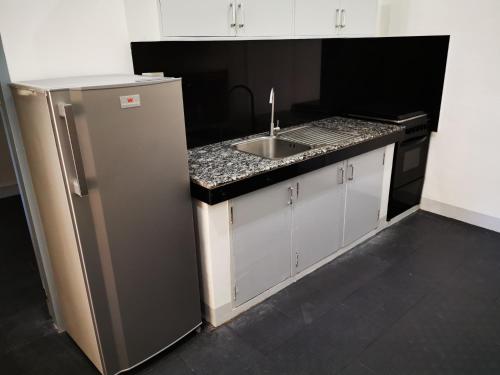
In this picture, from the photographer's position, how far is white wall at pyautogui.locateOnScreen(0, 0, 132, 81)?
5.69 feet

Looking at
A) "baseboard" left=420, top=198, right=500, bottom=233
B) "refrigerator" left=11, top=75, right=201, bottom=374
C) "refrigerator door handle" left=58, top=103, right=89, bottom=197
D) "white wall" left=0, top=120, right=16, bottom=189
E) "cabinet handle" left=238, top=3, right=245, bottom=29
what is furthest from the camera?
"white wall" left=0, top=120, right=16, bottom=189

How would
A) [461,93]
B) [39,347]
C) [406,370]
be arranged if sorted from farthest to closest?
[461,93], [39,347], [406,370]

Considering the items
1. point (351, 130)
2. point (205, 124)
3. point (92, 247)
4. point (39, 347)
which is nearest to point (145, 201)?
point (92, 247)

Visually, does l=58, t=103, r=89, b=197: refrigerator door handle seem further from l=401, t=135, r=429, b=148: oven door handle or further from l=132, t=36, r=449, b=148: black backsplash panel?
l=401, t=135, r=429, b=148: oven door handle

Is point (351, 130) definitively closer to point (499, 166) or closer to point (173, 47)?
point (499, 166)

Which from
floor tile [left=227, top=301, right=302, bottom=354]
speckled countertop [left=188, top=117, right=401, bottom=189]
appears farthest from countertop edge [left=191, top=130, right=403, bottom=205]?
floor tile [left=227, top=301, right=302, bottom=354]

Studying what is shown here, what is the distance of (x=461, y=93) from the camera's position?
3152mm

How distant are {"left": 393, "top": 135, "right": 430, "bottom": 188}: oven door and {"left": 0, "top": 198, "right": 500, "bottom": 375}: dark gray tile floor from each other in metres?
0.61

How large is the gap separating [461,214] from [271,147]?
6.35ft

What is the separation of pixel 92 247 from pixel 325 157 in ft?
4.82

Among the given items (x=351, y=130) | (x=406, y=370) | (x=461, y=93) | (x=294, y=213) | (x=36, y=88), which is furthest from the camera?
(x=461, y=93)

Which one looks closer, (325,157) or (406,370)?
(406,370)

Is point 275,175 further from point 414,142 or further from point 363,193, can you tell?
point 414,142

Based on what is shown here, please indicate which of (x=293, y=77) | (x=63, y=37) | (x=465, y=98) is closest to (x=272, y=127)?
(x=293, y=77)
